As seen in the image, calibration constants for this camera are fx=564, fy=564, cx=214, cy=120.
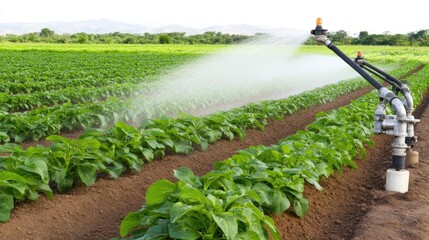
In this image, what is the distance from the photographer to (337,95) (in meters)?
20.0

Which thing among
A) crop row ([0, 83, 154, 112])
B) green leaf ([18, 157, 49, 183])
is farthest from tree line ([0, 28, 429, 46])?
green leaf ([18, 157, 49, 183])

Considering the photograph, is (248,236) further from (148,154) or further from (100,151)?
(148,154)

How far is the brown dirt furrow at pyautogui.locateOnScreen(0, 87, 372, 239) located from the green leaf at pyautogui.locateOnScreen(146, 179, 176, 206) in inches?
49.7

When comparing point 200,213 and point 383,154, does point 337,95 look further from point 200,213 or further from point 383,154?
point 200,213

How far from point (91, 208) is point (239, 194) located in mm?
2198

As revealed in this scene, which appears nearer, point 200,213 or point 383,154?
point 200,213

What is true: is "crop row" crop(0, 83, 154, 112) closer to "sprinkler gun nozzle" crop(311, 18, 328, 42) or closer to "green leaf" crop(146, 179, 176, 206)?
"sprinkler gun nozzle" crop(311, 18, 328, 42)

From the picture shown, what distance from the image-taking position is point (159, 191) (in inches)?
156

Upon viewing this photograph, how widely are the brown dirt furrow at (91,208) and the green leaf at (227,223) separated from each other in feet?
6.05

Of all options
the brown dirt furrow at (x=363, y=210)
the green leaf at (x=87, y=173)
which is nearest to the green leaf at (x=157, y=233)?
the brown dirt furrow at (x=363, y=210)

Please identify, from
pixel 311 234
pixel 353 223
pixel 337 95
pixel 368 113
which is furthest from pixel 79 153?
pixel 337 95

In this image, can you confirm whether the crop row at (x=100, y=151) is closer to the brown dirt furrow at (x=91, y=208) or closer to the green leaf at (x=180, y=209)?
the brown dirt furrow at (x=91, y=208)

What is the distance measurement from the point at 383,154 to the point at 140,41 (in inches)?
3167

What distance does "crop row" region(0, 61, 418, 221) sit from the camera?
5.13m
